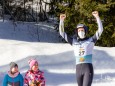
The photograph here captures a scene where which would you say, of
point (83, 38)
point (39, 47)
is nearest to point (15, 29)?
point (39, 47)

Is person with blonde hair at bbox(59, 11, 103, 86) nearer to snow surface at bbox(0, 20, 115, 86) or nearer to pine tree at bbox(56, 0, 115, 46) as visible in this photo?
snow surface at bbox(0, 20, 115, 86)

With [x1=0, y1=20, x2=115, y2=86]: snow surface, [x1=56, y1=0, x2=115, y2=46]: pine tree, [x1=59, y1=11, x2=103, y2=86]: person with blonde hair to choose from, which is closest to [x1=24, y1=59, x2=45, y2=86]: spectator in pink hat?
[x1=59, y1=11, x2=103, y2=86]: person with blonde hair

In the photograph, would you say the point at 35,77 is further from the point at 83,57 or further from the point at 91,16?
the point at 91,16

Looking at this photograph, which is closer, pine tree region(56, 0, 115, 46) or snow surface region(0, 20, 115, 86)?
snow surface region(0, 20, 115, 86)

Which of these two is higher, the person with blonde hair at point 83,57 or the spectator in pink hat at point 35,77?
the person with blonde hair at point 83,57

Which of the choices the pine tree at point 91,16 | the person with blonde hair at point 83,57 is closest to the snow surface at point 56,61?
the person with blonde hair at point 83,57

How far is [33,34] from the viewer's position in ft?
63.7

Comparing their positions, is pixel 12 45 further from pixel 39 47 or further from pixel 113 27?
pixel 113 27

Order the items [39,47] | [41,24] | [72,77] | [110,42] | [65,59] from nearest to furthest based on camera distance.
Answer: [72,77]
[65,59]
[39,47]
[110,42]
[41,24]

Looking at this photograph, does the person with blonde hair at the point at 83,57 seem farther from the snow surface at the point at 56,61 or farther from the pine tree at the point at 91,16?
the pine tree at the point at 91,16

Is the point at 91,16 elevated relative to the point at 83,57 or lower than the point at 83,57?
elevated

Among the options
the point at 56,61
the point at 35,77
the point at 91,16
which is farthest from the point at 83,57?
the point at 91,16

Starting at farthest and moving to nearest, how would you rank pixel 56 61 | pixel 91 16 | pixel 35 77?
pixel 91 16 → pixel 56 61 → pixel 35 77

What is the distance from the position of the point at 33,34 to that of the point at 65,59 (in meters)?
9.08
